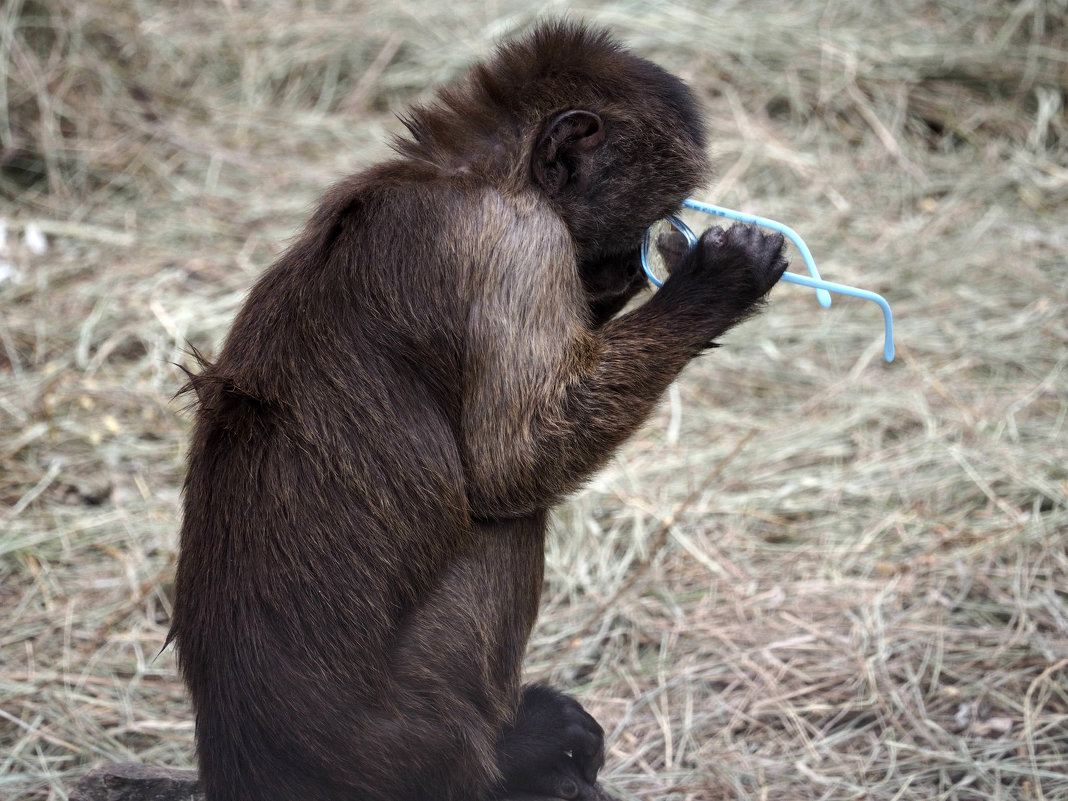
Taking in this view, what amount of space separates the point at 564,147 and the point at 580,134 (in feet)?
0.19

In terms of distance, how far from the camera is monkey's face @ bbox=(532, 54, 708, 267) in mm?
3039

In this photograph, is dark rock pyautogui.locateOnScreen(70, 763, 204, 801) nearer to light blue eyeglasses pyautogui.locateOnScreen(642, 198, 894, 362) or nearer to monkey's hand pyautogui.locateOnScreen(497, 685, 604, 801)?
monkey's hand pyautogui.locateOnScreen(497, 685, 604, 801)

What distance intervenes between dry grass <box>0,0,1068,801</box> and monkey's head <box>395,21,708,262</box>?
1.55m

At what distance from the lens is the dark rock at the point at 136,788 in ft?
10.8

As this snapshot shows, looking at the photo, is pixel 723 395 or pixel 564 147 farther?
pixel 723 395

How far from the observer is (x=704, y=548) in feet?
16.6

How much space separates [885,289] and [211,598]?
5.34m

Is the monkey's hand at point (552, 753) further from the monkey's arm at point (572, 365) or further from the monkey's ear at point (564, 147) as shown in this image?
the monkey's ear at point (564, 147)

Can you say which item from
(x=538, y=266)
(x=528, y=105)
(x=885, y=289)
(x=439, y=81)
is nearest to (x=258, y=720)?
(x=538, y=266)

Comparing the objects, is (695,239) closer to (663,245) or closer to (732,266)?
(663,245)

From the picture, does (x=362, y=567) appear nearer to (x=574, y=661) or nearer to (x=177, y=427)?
(x=574, y=661)

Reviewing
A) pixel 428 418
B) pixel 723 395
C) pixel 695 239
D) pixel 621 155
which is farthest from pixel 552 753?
pixel 723 395

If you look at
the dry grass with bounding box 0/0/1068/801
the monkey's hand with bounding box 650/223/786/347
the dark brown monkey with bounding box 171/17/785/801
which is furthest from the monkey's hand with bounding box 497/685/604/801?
the monkey's hand with bounding box 650/223/786/347

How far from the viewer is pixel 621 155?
3.07 meters
